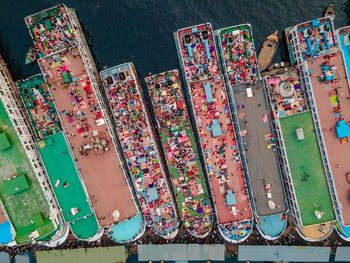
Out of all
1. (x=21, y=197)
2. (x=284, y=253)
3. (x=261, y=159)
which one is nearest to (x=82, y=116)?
(x=21, y=197)

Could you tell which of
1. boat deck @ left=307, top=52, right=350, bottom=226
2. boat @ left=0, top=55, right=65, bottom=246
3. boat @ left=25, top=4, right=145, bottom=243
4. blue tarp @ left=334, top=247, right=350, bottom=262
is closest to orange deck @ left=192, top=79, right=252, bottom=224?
boat @ left=25, top=4, right=145, bottom=243

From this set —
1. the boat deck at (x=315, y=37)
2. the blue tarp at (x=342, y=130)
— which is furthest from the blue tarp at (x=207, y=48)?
the blue tarp at (x=342, y=130)

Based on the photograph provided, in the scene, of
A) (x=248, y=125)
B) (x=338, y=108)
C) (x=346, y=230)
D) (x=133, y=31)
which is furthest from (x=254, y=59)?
(x=346, y=230)

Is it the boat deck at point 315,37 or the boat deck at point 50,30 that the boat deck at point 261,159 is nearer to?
the boat deck at point 315,37

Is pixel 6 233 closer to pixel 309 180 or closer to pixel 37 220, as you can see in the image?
pixel 37 220

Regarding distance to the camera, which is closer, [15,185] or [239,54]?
[15,185]

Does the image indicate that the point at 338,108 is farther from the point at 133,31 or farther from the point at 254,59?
the point at 133,31

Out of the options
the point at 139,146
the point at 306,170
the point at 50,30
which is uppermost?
the point at 50,30
